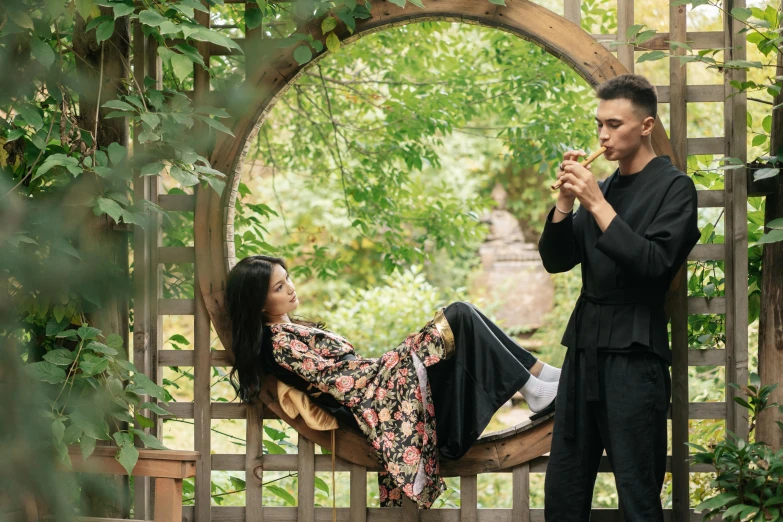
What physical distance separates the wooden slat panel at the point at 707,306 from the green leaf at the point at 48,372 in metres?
2.19

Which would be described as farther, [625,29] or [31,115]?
[625,29]

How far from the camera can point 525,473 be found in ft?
10.1

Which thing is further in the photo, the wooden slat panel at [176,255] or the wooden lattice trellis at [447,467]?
the wooden slat panel at [176,255]

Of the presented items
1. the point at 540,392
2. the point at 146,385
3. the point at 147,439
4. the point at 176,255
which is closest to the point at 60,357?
the point at 146,385

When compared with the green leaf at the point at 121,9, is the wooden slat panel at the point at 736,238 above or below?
below

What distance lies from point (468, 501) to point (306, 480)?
24.2 inches

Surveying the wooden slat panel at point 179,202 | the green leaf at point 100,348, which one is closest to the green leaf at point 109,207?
the green leaf at point 100,348

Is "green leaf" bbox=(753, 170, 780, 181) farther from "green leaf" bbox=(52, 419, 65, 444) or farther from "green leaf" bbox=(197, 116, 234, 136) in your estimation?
"green leaf" bbox=(52, 419, 65, 444)

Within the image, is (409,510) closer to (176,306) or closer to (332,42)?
(176,306)

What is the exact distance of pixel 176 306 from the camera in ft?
10.6

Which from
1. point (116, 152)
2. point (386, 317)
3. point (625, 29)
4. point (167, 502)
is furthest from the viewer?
point (386, 317)

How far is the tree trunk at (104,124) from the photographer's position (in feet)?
9.78

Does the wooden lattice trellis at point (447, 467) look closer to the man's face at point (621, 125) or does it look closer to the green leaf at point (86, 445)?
the man's face at point (621, 125)

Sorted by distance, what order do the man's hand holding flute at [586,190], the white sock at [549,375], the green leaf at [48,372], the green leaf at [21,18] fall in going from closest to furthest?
the green leaf at [21,18], the man's hand holding flute at [586,190], the green leaf at [48,372], the white sock at [549,375]
